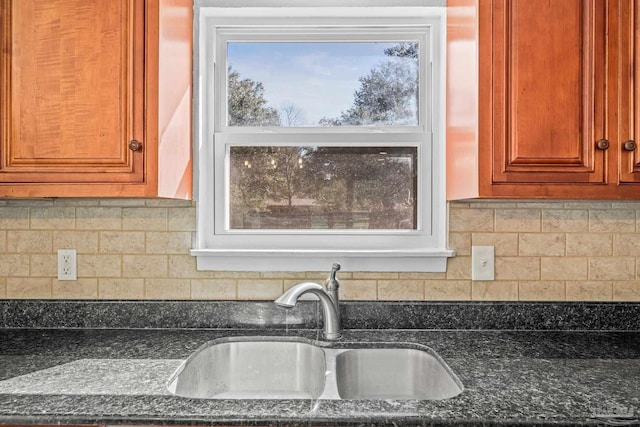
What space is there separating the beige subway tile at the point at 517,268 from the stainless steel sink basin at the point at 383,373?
0.46 meters

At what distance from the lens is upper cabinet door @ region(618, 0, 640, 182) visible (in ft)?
4.09

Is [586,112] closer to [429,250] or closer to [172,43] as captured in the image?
[429,250]

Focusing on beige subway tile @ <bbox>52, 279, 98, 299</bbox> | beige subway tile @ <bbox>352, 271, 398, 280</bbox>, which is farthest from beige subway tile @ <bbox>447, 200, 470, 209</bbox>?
beige subway tile @ <bbox>52, 279, 98, 299</bbox>

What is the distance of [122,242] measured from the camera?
162cm

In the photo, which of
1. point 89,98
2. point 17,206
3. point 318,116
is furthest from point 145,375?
point 318,116

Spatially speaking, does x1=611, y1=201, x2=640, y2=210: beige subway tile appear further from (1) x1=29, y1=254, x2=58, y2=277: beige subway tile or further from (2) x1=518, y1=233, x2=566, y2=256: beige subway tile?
(1) x1=29, y1=254, x2=58, y2=277: beige subway tile

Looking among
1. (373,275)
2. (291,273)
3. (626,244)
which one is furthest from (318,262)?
(626,244)

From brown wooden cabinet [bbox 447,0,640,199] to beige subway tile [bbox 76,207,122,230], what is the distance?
1.26 metres

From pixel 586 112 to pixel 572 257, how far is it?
1.96ft

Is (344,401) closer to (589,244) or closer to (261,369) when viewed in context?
(261,369)

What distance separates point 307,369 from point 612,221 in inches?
48.1

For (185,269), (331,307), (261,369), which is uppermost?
(185,269)

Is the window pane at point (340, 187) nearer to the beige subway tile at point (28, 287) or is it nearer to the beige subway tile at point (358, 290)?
the beige subway tile at point (358, 290)

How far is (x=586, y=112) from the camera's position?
1.25 meters
